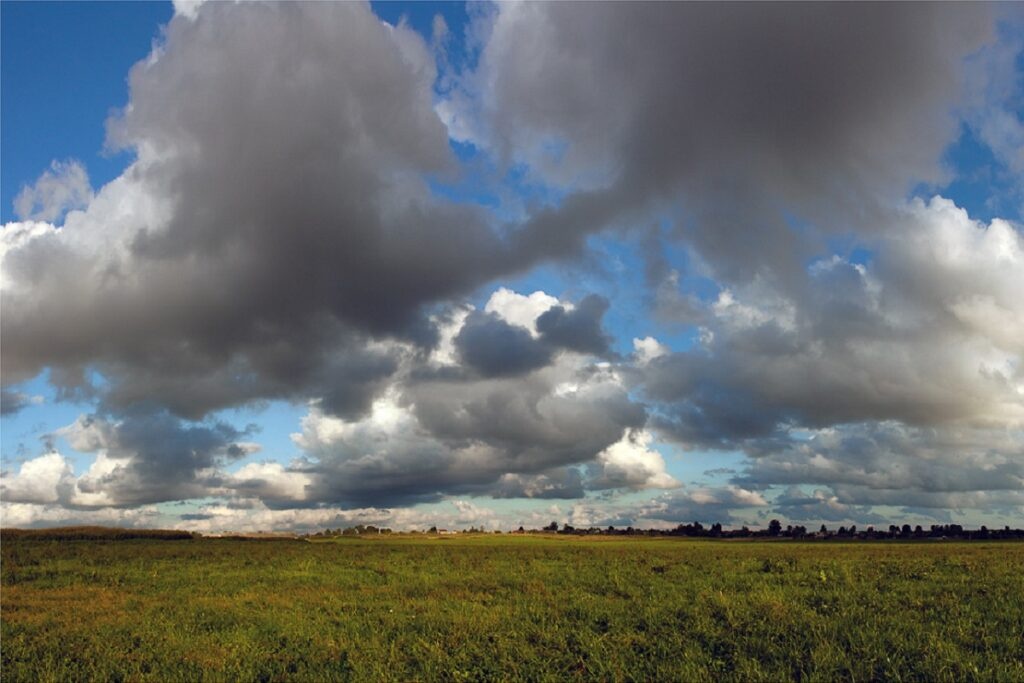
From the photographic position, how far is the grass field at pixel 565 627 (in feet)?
40.1

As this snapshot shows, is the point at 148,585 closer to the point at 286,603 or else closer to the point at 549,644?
the point at 286,603

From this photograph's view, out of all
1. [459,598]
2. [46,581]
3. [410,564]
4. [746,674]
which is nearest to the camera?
[746,674]

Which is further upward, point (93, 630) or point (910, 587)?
point (910, 587)

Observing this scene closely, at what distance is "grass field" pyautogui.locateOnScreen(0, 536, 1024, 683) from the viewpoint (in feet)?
40.1

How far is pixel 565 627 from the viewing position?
15.0 meters

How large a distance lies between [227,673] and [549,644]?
22.7 ft

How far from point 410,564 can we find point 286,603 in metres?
13.0

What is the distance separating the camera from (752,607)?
50.5 ft

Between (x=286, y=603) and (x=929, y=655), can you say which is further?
(x=286, y=603)

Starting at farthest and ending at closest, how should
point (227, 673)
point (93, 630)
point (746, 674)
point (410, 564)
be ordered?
point (410, 564), point (93, 630), point (227, 673), point (746, 674)

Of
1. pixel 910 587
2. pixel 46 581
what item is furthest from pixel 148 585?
pixel 910 587

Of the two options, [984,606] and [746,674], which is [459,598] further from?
[984,606]

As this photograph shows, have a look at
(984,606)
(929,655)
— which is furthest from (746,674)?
(984,606)

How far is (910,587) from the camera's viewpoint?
57.8 feet
